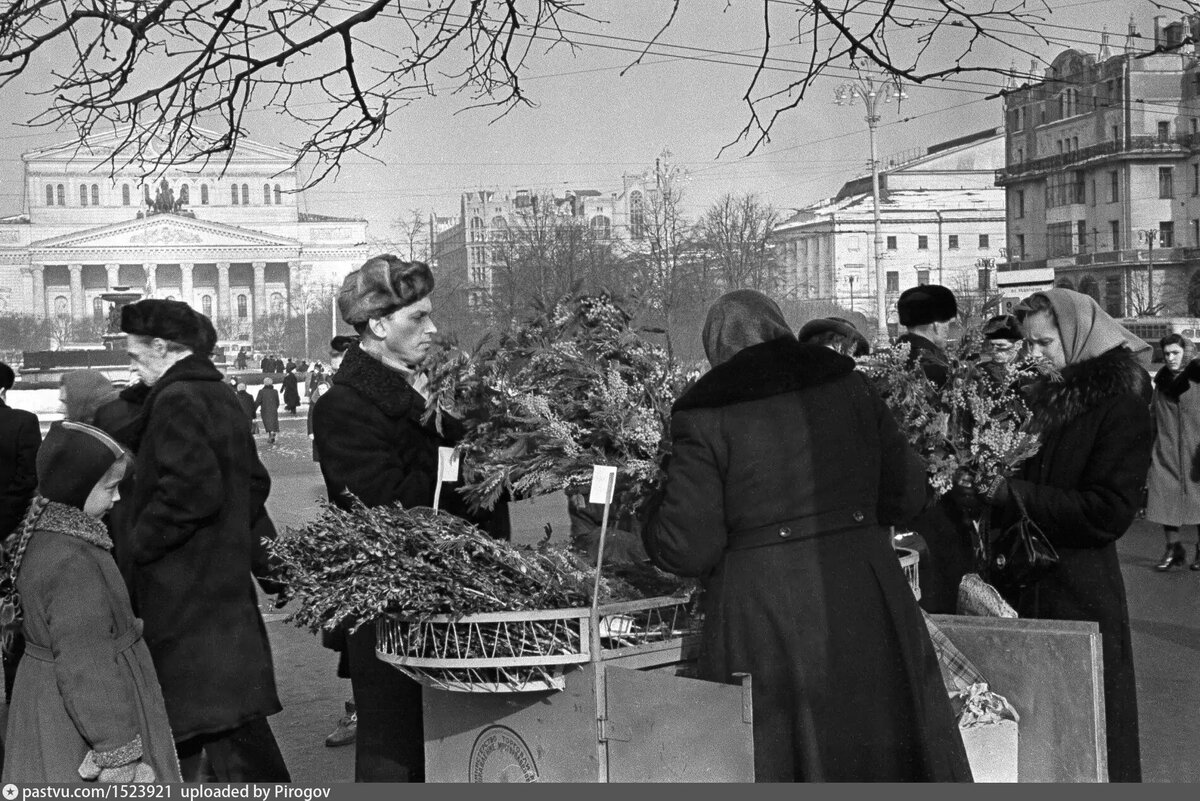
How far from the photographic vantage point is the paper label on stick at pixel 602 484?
11.0 feet

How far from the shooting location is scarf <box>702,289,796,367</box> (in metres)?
3.48

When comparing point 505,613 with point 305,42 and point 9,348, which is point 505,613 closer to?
point 305,42

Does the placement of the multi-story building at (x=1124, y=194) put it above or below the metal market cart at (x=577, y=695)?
above

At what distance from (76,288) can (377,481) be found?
100 metres

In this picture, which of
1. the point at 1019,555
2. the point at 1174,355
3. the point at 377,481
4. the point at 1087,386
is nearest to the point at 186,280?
the point at 1174,355

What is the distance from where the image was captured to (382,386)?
420cm

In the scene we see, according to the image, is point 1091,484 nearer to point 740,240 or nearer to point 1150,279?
point 740,240

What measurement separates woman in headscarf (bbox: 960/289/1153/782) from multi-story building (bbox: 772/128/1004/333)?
6323 centimetres

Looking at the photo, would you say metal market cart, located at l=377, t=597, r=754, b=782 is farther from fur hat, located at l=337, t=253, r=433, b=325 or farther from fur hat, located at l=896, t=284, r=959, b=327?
fur hat, located at l=896, t=284, r=959, b=327

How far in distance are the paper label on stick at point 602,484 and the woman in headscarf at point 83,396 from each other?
11.1 ft

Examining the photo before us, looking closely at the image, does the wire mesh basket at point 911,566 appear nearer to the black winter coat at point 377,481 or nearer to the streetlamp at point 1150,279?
the black winter coat at point 377,481

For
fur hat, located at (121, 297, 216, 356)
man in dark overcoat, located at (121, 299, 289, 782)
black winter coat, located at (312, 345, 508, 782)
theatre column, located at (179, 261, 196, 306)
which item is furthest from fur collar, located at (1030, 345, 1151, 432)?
theatre column, located at (179, 261, 196, 306)

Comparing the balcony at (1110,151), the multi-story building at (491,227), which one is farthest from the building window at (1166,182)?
the multi-story building at (491,227)

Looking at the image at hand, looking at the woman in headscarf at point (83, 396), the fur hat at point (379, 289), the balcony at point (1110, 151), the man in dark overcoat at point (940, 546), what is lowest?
the man in dark overcoat at point (940, 546)
